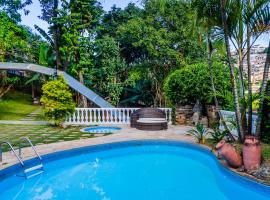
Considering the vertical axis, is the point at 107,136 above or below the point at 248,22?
below

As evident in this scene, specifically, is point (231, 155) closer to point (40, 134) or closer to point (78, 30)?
point (40, 134)

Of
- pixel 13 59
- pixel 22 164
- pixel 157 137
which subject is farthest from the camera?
pixel 13 59

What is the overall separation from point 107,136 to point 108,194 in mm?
5078

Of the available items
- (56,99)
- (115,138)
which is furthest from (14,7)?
(115,138)

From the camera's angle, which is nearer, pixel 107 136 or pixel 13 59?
pixel 107 136

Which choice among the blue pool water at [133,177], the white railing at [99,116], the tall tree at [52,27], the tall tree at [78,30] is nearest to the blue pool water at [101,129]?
the white railing at [99,116]

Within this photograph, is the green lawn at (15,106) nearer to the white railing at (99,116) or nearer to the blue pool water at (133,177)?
the white railing at (99,116)

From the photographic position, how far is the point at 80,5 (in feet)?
59.3

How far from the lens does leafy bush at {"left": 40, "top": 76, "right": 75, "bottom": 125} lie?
515 inches

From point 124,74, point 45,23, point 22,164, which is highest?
point 45,23

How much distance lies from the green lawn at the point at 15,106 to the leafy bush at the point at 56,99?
18.5 feet

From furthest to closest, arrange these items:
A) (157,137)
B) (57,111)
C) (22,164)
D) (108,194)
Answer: (57,111) → (157,137) → (22,164) → (108,194)

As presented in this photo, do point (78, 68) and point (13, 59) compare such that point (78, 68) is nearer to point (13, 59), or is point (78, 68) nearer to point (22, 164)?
point (13, 59)

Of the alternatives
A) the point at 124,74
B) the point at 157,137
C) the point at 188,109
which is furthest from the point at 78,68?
the point at 157,137
